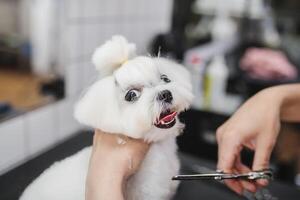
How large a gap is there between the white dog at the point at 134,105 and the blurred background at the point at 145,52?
3.6 inches

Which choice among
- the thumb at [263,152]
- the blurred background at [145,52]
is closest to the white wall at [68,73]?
the blurred background at [145,52]

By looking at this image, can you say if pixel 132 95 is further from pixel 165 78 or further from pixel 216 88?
pixel 216 88

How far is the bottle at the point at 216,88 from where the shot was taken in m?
1.14

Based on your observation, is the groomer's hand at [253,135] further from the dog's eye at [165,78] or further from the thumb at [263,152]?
the dog's eye at [165,78]

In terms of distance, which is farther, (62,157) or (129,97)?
(62,157)

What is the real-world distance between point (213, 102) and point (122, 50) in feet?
2.41

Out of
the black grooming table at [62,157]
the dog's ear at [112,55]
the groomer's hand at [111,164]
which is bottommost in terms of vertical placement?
the black grooming table at [62,157]

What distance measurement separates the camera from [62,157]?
0.71 m

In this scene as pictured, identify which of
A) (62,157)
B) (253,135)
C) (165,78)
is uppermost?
(165,78)

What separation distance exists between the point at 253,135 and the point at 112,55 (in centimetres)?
29

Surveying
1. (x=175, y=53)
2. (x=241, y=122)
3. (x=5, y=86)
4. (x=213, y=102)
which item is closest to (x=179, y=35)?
(x=175, y=53)

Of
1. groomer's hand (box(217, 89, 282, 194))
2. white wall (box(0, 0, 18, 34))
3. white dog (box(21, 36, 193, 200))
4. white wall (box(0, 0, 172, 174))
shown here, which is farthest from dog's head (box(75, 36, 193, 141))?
white wall (box(0, 0, 18, 34))

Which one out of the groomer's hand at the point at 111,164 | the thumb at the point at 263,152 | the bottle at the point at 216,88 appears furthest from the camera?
the bottle at the point at 216,88

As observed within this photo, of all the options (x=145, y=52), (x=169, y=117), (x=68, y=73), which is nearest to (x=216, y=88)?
(x=68, y=73)
